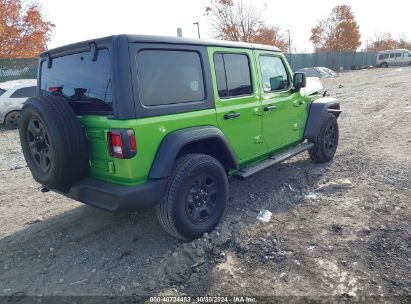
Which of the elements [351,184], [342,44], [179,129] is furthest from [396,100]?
[342,44]

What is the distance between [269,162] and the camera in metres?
4.37

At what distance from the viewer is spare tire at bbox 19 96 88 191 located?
2.87m

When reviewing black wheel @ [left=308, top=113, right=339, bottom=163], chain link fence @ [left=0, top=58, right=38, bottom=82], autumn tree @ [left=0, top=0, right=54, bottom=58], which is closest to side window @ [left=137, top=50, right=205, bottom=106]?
black wheel @ [left=308, top=113, right=339, bottom=163]

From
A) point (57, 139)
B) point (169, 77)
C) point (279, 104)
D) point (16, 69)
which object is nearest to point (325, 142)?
point (279, 104)

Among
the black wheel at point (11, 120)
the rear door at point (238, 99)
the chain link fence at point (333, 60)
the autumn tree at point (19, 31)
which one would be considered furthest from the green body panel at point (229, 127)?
the chain link fence at point (333, 60)

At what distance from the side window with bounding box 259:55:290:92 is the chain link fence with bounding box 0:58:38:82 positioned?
14360mm

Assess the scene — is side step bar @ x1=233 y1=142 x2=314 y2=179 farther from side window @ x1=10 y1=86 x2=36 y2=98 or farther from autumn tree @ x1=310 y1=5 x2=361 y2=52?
autumn tree @ x1=310 y1=5 x2=361 y2=52

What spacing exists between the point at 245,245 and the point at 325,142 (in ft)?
9.84

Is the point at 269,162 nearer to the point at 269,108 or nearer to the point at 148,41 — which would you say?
the point at 269,108

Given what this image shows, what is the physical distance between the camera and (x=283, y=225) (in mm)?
3637

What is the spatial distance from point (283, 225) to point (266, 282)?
3.34 feet

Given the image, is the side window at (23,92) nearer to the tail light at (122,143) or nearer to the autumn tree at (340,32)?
the tail light at (122,143)

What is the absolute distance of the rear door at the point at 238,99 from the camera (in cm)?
361

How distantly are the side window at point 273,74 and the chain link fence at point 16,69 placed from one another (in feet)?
47.1
